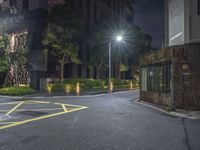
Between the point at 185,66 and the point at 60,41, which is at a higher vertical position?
the point at 60,41

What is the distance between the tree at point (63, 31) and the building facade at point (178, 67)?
48.3 ft

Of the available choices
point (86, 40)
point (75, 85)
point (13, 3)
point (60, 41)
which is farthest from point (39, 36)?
point (86, 40)

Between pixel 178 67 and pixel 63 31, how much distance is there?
70.3 feet

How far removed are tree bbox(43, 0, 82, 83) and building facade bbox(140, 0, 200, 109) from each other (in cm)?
1473

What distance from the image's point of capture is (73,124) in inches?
429

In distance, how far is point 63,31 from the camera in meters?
34.8

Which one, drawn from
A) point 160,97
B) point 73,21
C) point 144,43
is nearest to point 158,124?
point 160,97

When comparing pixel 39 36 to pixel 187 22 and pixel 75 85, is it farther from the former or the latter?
pixel 187 22

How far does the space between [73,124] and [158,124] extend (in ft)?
10.5

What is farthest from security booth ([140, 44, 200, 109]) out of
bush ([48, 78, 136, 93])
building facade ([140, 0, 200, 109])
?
bush ([48, 78, 136, 93])

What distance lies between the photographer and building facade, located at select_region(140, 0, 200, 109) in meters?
15.5

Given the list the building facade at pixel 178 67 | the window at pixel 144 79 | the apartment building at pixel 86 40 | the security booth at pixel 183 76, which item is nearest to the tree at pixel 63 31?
the apartment building at pixel 86 40

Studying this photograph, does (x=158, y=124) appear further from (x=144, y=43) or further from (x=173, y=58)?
(x=144, y=43)

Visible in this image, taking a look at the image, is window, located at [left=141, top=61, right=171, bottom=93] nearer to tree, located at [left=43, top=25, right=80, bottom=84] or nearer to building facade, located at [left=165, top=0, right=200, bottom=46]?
building facade, located at [left=165, top=0, right=200, bottom=46]
